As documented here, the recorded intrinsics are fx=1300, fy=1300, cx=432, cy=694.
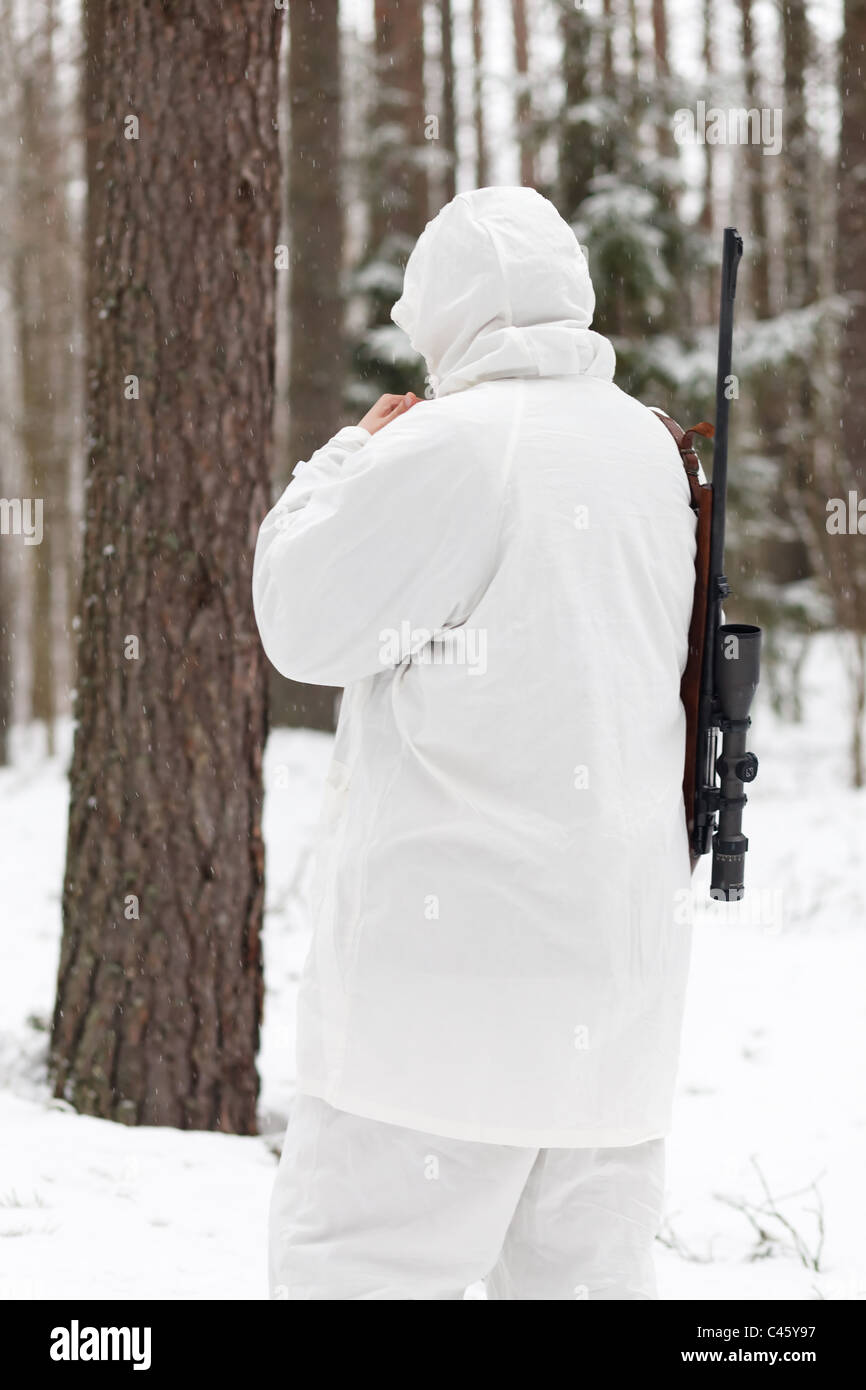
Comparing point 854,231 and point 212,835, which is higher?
point 854,231

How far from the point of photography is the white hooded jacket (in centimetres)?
177

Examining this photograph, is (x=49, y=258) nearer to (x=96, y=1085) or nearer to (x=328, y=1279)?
(x=96, y=1085)

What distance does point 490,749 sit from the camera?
5.87ft

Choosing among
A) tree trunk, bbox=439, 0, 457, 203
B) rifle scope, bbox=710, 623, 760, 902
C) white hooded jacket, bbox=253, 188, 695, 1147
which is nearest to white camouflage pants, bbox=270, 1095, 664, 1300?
white hooded jacket, bbox=253, 188, 695, 1147

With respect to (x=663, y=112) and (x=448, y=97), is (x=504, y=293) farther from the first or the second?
(x=448, y=97)

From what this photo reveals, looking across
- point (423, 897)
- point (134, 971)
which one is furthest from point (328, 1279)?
point (134, 971)

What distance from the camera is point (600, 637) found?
183 centimetres

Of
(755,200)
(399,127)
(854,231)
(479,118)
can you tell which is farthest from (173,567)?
(755,200)

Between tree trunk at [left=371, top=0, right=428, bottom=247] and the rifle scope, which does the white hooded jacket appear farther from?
tree trunk at [left=371, top=0, right=428, bottom=247]

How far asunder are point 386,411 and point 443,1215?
116 centimetres

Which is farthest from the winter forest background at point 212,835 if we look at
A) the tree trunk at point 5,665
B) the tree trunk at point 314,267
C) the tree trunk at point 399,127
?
Answer: the tree trunk at point 5,665

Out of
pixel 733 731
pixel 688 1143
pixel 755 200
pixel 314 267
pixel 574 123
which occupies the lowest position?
pixel 688 1143

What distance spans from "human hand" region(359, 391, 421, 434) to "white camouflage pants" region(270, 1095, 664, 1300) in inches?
39.0
